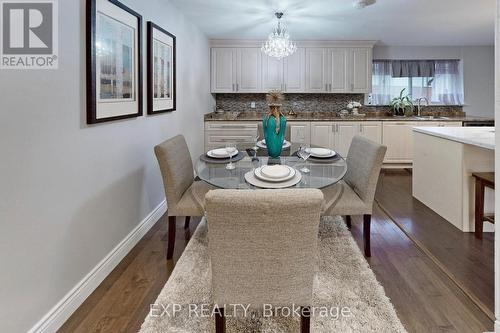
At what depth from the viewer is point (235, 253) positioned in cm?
150

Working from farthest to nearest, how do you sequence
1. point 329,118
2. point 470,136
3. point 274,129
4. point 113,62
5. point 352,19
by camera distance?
1. point 329,118
2. point 352,19
3. point 470,136
4. point 274,129
5. point 113,62

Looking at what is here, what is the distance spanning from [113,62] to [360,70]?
4.93 meters

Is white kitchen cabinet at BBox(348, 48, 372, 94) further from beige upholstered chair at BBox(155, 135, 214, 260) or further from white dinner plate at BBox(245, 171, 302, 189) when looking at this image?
white dinner plate at BBox(245, 171, 302, 189)

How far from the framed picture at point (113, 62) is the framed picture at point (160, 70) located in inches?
9.7

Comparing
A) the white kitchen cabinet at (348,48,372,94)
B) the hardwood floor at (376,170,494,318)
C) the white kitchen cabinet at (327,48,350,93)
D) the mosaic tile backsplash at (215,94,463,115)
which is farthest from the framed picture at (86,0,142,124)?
the white kitchen cabinet at (348,48,372,94)

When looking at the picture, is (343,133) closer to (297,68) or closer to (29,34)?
(297,68)

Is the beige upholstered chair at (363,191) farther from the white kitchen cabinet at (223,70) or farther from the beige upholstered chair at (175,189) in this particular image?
the white kitchen cabinet at (223,70)

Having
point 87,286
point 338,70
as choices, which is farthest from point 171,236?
point 338,70

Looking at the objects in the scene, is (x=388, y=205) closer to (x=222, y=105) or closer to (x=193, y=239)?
(x=193, y=239)

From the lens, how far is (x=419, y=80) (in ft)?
23.2

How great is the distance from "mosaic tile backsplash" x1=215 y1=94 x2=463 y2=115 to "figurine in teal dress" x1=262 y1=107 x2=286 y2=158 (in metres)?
4.10

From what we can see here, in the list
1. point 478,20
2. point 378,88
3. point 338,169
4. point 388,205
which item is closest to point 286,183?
point 338,169

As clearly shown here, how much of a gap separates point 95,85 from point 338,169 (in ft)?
5.46

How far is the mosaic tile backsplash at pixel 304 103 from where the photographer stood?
7.02 metres
